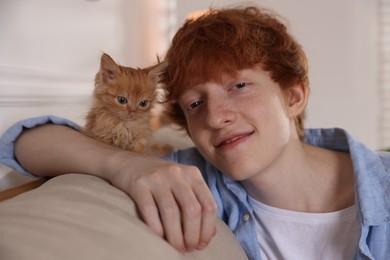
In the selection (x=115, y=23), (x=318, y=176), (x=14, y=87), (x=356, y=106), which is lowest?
(x=356, y=106)

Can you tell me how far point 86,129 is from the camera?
1.15 m

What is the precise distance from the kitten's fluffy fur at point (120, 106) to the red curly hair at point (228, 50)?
0.14m

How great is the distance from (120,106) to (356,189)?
2.18 feet

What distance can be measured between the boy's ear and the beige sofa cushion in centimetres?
67

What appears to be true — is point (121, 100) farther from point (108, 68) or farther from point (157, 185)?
point (157, 185)

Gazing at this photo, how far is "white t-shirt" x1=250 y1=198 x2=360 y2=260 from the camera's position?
121 centimetres

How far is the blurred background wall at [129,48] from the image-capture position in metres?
1.40

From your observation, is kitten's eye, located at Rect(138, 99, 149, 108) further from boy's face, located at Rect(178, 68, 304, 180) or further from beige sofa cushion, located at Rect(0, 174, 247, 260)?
beige sofa cushion, located at Rect(0, 174, 247, 260)

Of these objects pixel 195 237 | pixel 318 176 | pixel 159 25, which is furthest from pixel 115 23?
pixel 195 237

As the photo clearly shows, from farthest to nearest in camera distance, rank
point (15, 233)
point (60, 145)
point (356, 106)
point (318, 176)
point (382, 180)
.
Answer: point (356, 106)
point (318, 176)
point (382, 180)
point (60, 145)
point (15, 233)

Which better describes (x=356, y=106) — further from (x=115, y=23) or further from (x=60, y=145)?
(x=60, y=145)

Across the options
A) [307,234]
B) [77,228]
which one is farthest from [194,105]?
[77,228]

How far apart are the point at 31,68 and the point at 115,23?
0.89 m

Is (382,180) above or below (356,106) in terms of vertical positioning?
above
